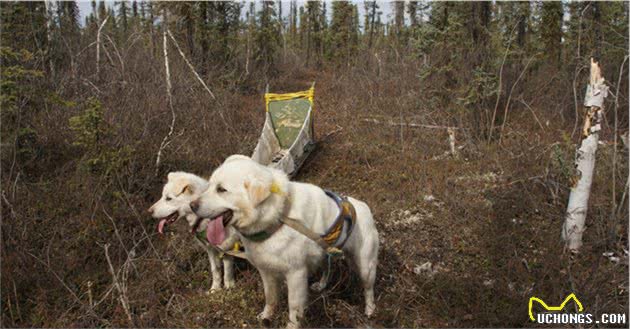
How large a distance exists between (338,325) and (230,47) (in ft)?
44.8

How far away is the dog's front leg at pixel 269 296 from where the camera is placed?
11.2 ft

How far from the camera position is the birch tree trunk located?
4363 mm

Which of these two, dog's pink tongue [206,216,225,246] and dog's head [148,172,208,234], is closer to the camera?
dog's pink tongue [206,216,225,246]

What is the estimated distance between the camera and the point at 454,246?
4977 mm

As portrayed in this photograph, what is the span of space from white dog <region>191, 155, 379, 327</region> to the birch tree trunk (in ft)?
9.20

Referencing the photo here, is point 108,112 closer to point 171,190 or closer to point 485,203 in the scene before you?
point 171,190

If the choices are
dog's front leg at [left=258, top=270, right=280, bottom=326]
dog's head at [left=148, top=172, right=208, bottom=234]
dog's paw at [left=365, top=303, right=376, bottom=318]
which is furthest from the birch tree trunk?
dog's head at [left=148, top=172, right=208, bottom=234]

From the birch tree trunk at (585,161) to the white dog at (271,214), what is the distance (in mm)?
2803

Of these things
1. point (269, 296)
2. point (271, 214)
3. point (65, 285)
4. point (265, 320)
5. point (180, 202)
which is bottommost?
point (265, 320)

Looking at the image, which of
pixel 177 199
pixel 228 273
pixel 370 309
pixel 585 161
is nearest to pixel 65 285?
pixel 177 199

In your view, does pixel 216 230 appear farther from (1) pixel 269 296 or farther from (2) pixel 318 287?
(2) pixel 318 287

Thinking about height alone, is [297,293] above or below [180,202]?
below

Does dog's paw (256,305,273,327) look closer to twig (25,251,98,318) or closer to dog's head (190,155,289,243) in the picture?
dog's head (190,155,289,243)

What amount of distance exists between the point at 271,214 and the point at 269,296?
1000 millimetres
